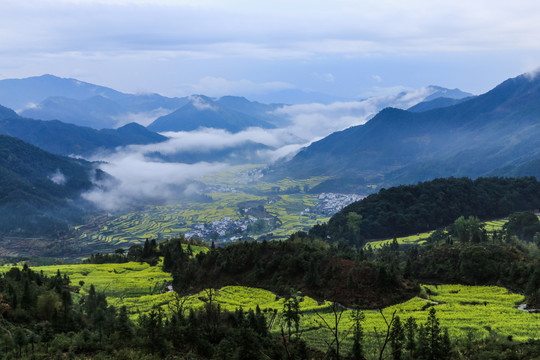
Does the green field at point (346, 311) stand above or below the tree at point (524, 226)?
below

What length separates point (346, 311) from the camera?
48500mm

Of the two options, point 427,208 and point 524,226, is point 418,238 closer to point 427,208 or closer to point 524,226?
point 427,208

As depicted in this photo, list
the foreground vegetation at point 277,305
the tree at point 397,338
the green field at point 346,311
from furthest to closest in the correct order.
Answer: the green field at point 346,311 < the foreground vegetation at point 277,305 < the tree at point 397,338

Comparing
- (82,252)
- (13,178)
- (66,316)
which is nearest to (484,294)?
(66,316)

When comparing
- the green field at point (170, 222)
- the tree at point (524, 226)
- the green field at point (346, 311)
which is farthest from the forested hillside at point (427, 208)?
the green field at point (346, 311)

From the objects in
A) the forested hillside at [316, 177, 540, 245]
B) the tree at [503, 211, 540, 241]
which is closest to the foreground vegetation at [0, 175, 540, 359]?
the tree at [503, 211, 540, 241]

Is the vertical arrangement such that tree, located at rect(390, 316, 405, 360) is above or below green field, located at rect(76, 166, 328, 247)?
below

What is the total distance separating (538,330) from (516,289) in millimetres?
18726

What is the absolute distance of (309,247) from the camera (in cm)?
6400

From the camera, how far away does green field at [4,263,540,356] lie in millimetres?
37906

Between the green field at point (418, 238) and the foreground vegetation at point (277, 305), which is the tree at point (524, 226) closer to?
the foreground vegetation at point (277, 305)

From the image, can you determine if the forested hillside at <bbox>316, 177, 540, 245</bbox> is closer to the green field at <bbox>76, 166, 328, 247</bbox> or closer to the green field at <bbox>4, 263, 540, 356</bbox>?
the green field at <bbox>76, 166, 328, 247</bbox>

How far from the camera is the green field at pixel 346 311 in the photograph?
37906 millimetres

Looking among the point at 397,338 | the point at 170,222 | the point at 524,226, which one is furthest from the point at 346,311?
the point at 170,222
